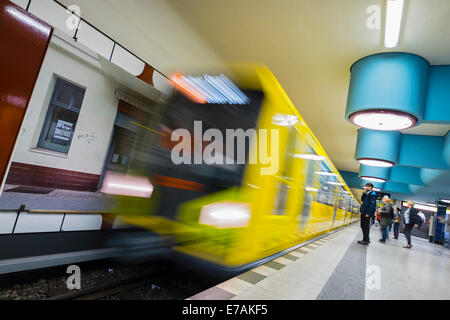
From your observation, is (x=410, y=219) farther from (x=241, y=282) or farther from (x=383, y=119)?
(x=241, y=282)

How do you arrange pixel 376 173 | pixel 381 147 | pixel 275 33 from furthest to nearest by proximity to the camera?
pixel 376 173, pixel 381 147, pixel 275 33

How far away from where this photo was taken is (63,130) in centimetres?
500

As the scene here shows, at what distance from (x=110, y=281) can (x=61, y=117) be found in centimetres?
354

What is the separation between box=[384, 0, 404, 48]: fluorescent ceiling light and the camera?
279cm

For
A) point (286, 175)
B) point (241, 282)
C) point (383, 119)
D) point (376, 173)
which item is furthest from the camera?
point (376, 173)

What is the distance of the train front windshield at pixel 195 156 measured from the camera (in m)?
2.93

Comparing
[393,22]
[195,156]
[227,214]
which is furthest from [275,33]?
Answer: [227,214]

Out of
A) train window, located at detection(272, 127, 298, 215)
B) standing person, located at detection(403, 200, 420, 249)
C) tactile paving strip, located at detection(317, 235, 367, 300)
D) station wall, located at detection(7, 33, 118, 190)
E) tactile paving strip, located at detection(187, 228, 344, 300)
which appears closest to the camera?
tactile paving strip, located at detection(187, 228, 344, 300)

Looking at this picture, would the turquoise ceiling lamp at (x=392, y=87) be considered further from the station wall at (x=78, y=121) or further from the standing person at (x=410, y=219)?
the standing person at (x=410, y=219)

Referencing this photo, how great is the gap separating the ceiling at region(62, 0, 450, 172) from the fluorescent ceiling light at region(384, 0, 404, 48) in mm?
116

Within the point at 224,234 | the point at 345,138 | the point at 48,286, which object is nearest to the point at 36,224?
the point at 48,286

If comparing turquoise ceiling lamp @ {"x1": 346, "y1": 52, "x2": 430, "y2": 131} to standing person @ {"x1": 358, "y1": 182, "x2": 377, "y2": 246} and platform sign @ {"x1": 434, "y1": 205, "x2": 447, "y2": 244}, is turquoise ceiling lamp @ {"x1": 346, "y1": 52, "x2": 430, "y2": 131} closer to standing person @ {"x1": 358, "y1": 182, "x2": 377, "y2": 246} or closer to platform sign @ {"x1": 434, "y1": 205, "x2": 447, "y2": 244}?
standing person @ {"x1": 358, "y1": 182, "x2": 377, "y2": 246}

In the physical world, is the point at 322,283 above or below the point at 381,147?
below

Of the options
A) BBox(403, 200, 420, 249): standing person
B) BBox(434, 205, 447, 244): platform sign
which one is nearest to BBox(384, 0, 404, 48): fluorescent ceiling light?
BBox(403, 200, 420, 249): standing person
